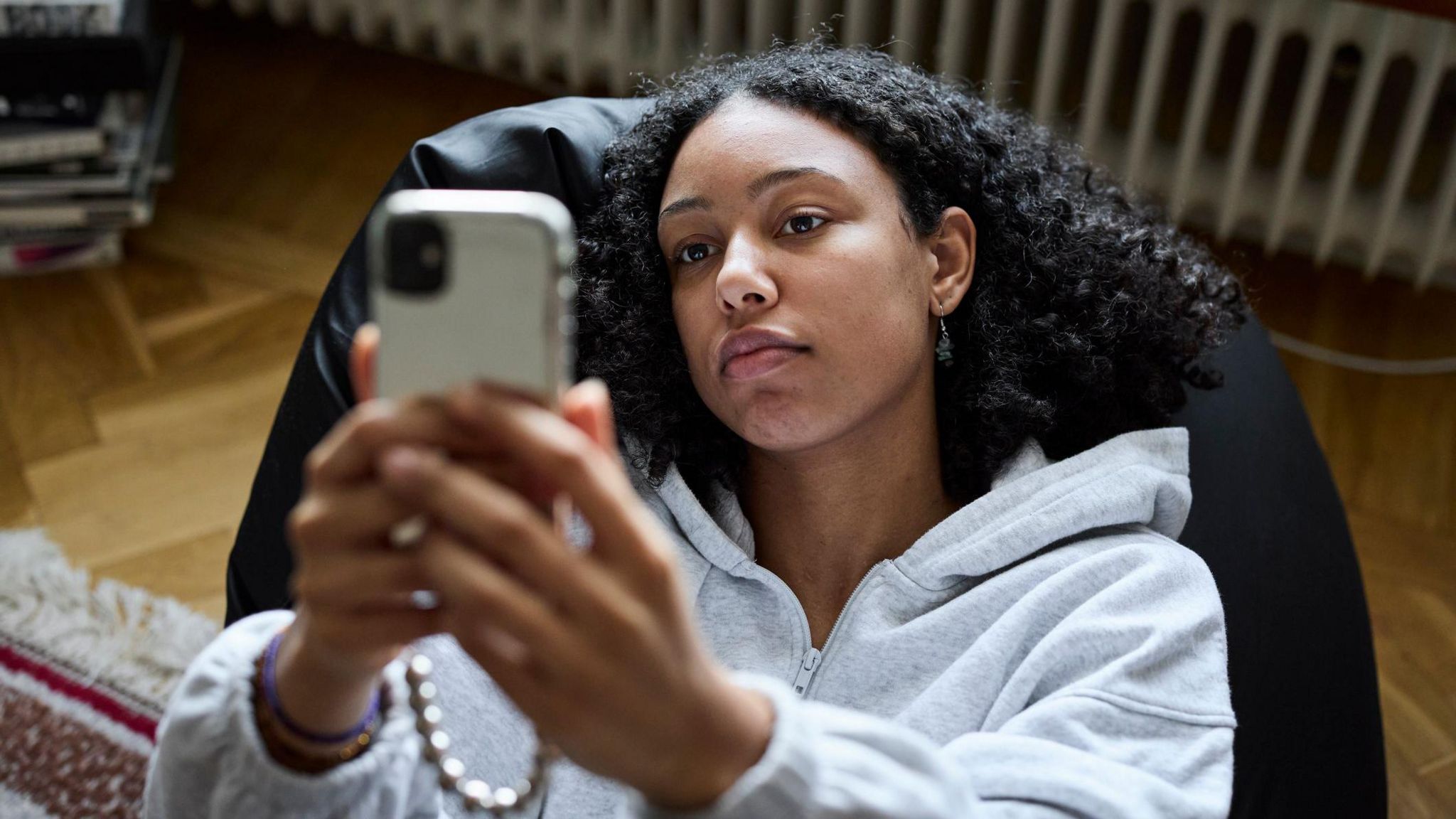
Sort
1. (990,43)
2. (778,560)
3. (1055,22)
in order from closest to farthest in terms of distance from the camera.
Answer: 1. (778,560)
2. (1055,22)
3. (990,43)

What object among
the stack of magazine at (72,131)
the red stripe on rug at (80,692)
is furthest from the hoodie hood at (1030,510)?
the stack of magazine at (72,131)

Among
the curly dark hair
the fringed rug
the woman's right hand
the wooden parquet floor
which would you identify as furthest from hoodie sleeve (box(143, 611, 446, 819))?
the wooden parquet floor

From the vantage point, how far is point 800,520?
1.31 metres

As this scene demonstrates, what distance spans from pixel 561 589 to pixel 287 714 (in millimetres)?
308

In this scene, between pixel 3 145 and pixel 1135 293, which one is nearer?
pixel 1135 293

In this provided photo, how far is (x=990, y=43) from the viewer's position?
92.4 inches

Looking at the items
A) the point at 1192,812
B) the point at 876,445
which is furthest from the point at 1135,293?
the point at 1192,812

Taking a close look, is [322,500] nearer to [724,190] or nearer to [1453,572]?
[724,190]

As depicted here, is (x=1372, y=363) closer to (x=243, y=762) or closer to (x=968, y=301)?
(x=968, y=301)

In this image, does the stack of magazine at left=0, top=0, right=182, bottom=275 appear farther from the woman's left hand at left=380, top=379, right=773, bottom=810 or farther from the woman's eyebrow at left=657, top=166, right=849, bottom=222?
the woman's left hand at left=380, top=379, right=773, bottom=810

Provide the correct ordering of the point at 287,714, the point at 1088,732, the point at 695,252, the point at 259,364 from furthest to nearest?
the point at 259,364, the point at 695,252, the point at 1088,732, the point at 287,714

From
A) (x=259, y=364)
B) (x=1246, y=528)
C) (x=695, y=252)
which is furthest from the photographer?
(x=259, y=364)

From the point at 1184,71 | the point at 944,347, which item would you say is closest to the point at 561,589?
the point at 944,347

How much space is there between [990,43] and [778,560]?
1.33 meters
